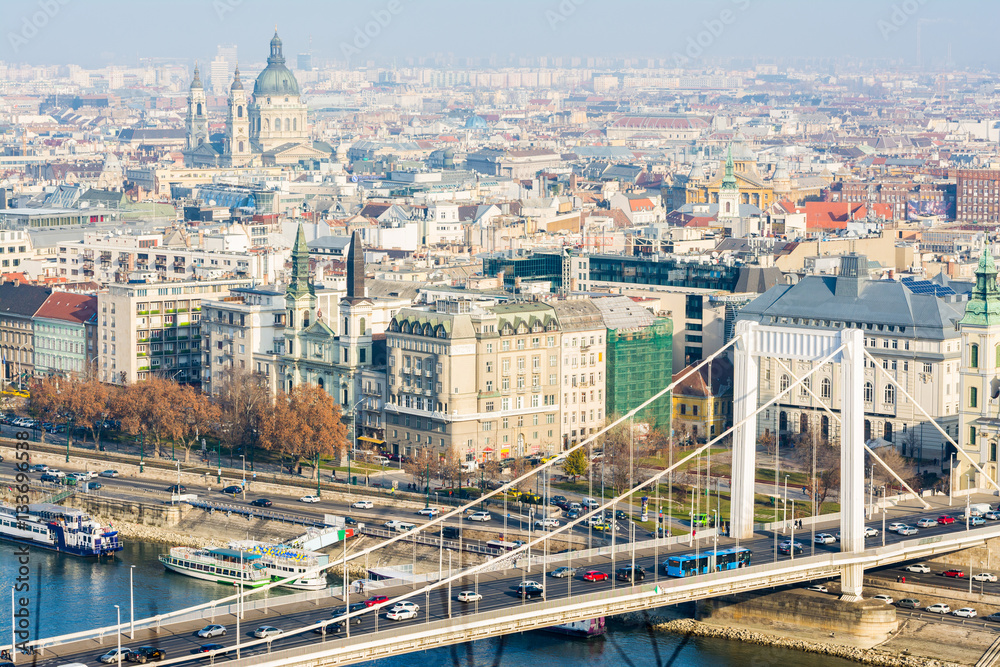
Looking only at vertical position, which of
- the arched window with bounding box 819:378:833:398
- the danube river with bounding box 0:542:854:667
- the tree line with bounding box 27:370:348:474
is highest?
the arched window with bounding box 819:378:833:398

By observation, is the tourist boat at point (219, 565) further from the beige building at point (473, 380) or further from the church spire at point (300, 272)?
the church spire at point (300, 272)

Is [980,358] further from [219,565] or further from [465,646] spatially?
[219,565]

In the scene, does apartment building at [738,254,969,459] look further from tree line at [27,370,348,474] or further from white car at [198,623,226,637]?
white car at [198,623,226,637]

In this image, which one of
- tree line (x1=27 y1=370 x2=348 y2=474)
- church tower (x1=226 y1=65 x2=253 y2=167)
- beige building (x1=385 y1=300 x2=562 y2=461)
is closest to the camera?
beige building (x1=385 y1=300 x2=562 y2=461)

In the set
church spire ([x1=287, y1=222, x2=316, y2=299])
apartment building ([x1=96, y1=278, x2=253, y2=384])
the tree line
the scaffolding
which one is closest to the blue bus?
the tree line

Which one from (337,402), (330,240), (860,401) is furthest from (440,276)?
(860,401)

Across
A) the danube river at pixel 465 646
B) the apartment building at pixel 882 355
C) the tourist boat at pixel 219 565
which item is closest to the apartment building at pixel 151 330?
the apartment building at pixel 882 355
